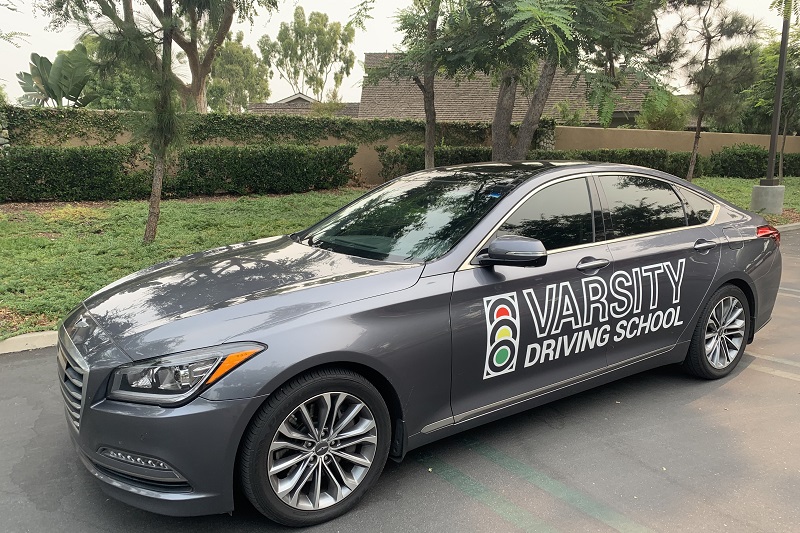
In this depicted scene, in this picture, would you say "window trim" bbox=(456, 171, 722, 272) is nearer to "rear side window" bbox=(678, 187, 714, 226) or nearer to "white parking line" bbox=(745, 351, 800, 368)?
"rear side window" bbox=(678, 187, 714, 226)

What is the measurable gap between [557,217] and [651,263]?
0.75 m

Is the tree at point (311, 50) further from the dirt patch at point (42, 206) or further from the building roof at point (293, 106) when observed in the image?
the dirt patch at point (42, 206)

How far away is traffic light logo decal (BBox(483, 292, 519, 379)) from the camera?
10.0 ft

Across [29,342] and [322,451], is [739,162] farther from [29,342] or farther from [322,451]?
[322,451]

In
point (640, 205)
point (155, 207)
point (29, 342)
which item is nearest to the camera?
point (640, 205)

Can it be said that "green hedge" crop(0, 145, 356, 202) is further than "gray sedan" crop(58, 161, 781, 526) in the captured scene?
Yes

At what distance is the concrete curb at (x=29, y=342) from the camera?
4.91 meters

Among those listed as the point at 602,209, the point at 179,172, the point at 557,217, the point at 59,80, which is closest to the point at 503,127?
the point at 179,172

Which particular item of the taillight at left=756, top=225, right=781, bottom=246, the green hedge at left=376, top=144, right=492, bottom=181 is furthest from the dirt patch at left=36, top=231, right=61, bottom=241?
the taillight at left=756, top=225, right=781, bottom=246

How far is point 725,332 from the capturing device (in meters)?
4.36

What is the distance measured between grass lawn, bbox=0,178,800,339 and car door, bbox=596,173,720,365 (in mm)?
4890

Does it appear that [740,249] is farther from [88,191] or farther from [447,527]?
[88,191]

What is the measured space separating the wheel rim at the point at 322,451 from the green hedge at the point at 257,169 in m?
10.7

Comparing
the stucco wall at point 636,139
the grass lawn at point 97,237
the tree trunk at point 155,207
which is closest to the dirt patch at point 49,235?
the grass lawn at point 97,237
